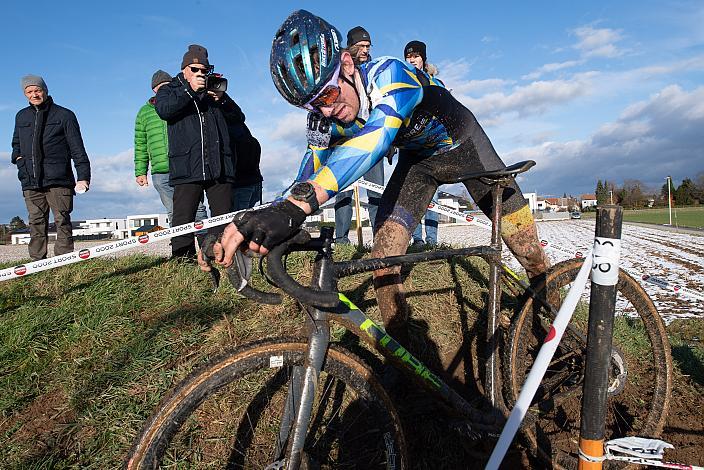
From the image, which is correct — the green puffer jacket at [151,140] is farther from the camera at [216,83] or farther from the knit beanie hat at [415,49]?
the knit beanie hat at [415,49]

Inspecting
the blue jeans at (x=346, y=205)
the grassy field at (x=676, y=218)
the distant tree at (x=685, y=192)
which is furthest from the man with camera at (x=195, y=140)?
the distant tree at (x=685, y=192)

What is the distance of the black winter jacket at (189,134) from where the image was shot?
16.7ft

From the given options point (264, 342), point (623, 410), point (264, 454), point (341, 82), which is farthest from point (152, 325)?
point (623, 410)

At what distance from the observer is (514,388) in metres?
2.97

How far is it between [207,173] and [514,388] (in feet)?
12.3

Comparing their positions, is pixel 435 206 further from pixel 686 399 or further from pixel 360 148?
pixel 360 148

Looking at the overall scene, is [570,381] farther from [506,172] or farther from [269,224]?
[269,224]


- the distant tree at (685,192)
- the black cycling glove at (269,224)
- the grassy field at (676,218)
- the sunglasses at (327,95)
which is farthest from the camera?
the distant tree at (685,192)

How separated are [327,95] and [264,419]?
187 centimetres

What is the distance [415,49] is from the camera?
6.30 m

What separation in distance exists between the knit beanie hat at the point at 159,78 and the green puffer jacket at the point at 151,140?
551 millimetres

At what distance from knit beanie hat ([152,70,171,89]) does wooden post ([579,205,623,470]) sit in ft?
20.1

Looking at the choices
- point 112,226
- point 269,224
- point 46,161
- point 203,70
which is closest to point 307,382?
point 269,224

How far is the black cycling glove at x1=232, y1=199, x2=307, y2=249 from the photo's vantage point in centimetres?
171
